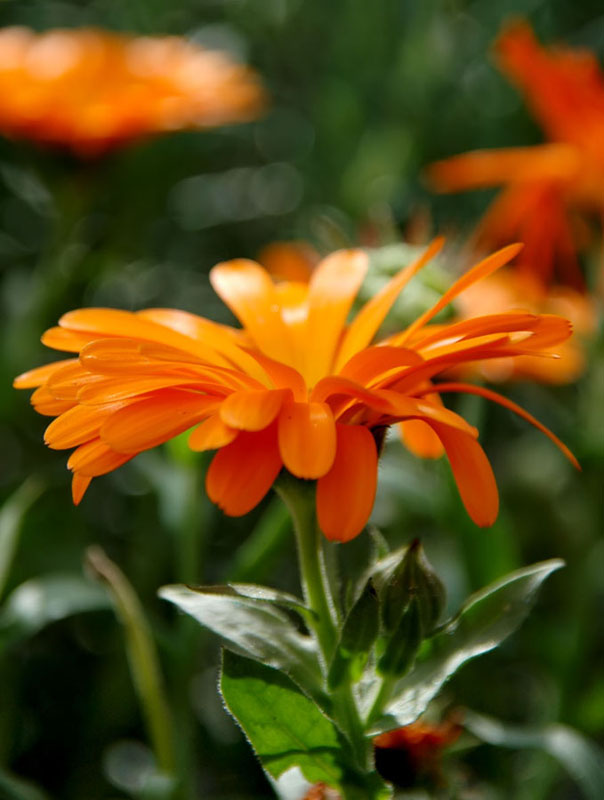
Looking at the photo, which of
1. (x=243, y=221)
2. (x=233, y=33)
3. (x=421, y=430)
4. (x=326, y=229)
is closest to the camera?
(x=421, y=430)

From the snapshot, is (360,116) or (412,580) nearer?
(412,580)

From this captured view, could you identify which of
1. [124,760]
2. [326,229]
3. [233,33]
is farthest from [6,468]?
[233,33]

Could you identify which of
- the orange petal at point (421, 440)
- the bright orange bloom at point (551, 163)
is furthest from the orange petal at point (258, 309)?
the bright orange bloom at point (551, 163)

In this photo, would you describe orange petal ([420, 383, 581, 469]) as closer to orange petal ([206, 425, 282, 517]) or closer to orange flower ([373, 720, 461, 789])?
orange petal ([206, 425, 282, 517])

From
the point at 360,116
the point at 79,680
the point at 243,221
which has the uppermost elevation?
the point at 360,116

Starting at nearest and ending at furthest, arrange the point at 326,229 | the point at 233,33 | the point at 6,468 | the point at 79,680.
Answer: the point at 326,229, the point at 79,680, the point at 6,468, the point at 233,33

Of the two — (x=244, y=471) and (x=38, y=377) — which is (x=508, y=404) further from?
(x=38, y=377)

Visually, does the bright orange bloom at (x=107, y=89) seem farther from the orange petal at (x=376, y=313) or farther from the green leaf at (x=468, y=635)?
the green leaf at (x=468, y=635)

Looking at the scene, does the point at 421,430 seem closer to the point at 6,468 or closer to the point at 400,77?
the point at 6,468

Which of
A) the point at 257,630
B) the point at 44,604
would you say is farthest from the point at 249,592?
the point at 44,604
